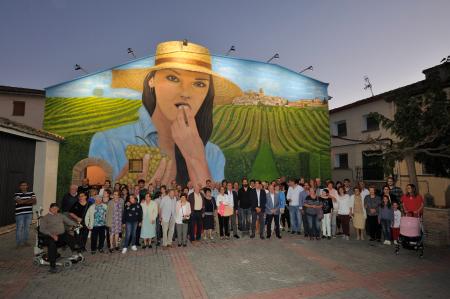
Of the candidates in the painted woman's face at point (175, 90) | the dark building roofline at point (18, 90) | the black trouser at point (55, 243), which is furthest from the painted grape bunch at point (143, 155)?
the dark building roofline at point (18, 90)

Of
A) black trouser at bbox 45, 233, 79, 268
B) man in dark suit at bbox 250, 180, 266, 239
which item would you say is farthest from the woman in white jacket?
black trouser at bbox 45, 233, 79, 268

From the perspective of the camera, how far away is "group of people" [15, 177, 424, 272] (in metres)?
8.73

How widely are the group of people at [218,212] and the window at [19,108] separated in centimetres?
1528

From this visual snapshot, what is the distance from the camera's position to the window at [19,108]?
21438 millimetres

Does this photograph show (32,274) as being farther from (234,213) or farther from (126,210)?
(234,213)

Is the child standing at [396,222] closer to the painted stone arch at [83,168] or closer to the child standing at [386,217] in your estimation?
the child standing at [386,217]

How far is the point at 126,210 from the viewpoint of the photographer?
29.1 ft

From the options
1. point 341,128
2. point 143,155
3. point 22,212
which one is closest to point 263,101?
point 143,155

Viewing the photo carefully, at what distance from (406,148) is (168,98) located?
42.5 ft

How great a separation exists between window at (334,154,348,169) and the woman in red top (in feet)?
58.1

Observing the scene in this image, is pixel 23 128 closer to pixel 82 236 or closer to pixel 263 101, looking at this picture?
pixel 82 236

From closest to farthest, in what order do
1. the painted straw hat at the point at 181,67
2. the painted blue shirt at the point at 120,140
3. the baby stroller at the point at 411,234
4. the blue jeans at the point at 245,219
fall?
the baby stroller at the point at 411,234
the blue jeans at the point at 245,219
the painted blue shirt at the point at 120,140
the painted straw hat at the point at 181,67

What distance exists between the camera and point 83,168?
51.6 feet

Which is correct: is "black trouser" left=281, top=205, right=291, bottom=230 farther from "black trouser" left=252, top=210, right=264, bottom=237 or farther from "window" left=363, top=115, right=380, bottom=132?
"window" left=363, top=115, right=380, bottom=132
